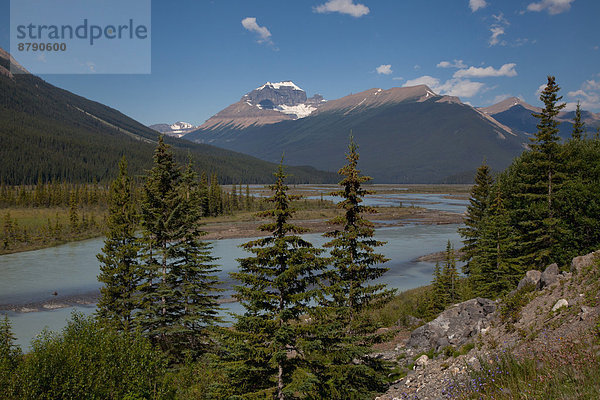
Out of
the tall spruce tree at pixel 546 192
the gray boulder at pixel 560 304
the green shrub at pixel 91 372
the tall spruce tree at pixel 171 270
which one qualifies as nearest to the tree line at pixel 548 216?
the tall spruce tree at pixel 546 192

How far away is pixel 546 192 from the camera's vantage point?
30.0 m

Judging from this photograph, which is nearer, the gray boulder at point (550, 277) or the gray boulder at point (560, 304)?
the gray boulder at point (560, 304)

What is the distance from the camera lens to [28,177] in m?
192

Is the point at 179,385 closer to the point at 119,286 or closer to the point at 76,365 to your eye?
the point at 76,365

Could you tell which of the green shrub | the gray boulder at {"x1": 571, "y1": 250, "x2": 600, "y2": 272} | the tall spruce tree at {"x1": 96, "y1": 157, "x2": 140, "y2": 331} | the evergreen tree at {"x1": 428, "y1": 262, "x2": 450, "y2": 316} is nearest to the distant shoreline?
the evergreen tree at {"x1": 428, "y1": 262, "x2": 450, "y2": 316}

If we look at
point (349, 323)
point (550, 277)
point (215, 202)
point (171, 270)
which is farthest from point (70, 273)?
point (215, 202)

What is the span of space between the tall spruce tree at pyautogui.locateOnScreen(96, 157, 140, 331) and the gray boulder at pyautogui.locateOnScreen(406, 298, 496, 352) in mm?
18738

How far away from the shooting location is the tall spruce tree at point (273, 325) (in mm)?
12352

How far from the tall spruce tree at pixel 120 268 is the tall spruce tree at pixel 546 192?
30804mm

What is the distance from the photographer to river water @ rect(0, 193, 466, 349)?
35906 millimetres

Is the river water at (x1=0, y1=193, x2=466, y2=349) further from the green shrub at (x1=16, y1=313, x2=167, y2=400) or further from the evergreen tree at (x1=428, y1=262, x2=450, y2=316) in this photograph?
the evergreen tree at (x1=428, y1=262, x2=450, y2=316)

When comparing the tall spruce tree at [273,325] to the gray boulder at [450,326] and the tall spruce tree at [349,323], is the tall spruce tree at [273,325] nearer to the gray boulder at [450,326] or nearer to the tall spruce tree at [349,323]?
the tall spruce tree at [349,323]

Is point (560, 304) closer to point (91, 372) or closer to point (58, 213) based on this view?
point (91, 372)

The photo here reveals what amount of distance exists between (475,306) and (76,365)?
67.1 feet
